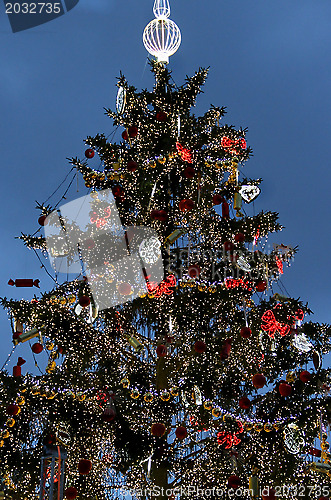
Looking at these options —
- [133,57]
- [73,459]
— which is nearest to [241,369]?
[73,459]

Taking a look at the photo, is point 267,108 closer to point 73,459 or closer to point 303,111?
point 303,111

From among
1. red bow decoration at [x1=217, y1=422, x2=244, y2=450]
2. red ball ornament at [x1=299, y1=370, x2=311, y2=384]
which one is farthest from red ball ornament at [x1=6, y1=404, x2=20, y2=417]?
red ball ornament at [x1=299, y1=370, x2=311, y2=384]

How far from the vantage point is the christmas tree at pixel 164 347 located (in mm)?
7426

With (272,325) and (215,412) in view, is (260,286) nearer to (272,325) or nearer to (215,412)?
(272,325)

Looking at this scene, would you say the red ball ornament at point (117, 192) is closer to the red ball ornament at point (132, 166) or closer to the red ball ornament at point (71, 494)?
the red ball ornament at point (132, 166)

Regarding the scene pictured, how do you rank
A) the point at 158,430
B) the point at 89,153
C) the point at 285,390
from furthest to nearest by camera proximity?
the point at 89,153 → the point at 285,390 → the point at 158,430

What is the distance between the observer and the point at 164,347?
24.1 feet

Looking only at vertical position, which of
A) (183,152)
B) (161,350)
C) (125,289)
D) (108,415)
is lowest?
(108,415)

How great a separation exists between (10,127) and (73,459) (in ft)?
200

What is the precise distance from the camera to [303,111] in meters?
67.9
